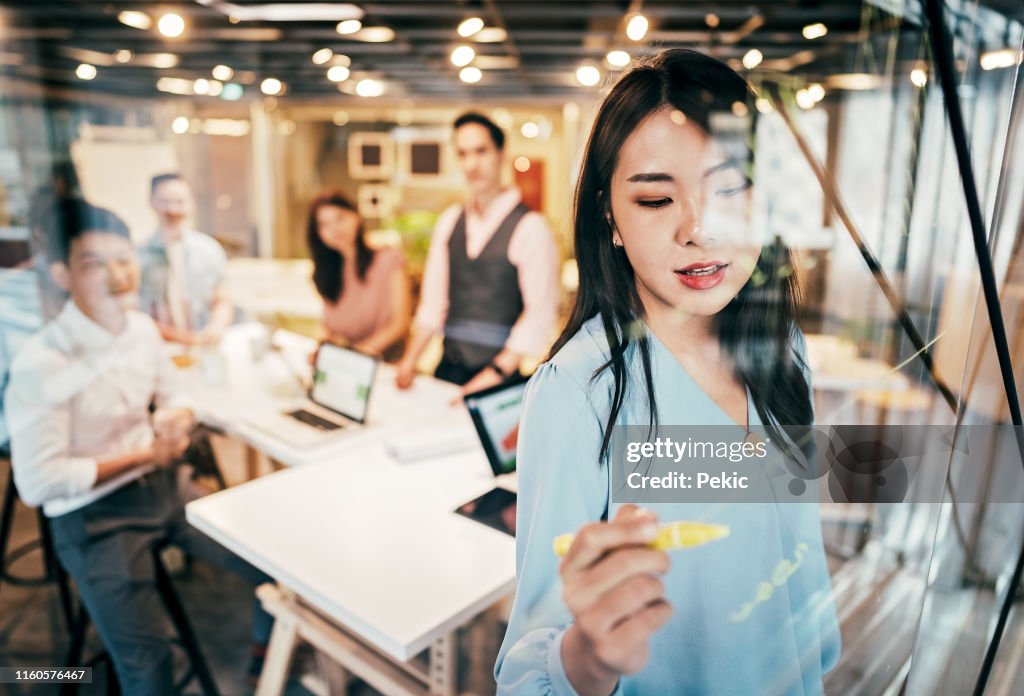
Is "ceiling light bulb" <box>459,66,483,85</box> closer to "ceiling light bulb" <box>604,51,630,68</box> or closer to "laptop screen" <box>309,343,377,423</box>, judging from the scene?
"laptop screen" <box>309,343,377,423</box>

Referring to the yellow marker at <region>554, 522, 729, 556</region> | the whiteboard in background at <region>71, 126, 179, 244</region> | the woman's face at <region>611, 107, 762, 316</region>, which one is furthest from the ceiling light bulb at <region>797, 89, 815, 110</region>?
the whiteboard in background at <region>71, 126, 179, 244</region>

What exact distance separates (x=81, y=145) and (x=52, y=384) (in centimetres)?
279

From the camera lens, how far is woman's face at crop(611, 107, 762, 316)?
90cm

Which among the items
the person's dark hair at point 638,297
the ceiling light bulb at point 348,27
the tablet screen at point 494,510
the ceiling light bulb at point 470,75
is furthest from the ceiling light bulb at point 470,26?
the person's dark hair at point 638,297

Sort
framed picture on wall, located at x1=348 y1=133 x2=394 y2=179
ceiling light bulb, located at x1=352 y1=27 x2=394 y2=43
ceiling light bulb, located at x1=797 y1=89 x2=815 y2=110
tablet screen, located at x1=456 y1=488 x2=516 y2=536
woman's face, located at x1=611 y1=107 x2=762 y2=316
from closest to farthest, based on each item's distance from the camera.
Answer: woman's face, located at x1=611 y1=107 x2=762 y2=316
tablet screen, located at x1=456 y1=488 x2=516 y2=536
ceiling light bulb, located at x1=797 y1=89 x2=815 y2=110
ceiling light bulb, located at x1=352 y1=27 x2=394 y2=43
framed picture on wall, located at x1=348 y1=133 x2=394 y2=179

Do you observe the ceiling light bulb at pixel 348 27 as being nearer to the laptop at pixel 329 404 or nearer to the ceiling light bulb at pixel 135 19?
the ceiling light bulb at pixel 135 19

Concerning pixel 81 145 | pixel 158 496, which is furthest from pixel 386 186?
pixel 158 496

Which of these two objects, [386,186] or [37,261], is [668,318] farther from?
[386,186]

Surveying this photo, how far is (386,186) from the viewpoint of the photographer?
657 cm

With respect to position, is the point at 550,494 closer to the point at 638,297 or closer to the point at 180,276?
the point at 638,297

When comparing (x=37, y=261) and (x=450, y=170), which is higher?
(x=450, y=170)

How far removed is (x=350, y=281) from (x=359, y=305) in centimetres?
11

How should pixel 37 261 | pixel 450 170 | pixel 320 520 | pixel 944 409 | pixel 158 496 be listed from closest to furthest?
pixel 944 409, pixel 320 520, pixel 158 496, pixel 37 261, pixel 450 170

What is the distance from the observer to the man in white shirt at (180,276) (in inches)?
96.7
